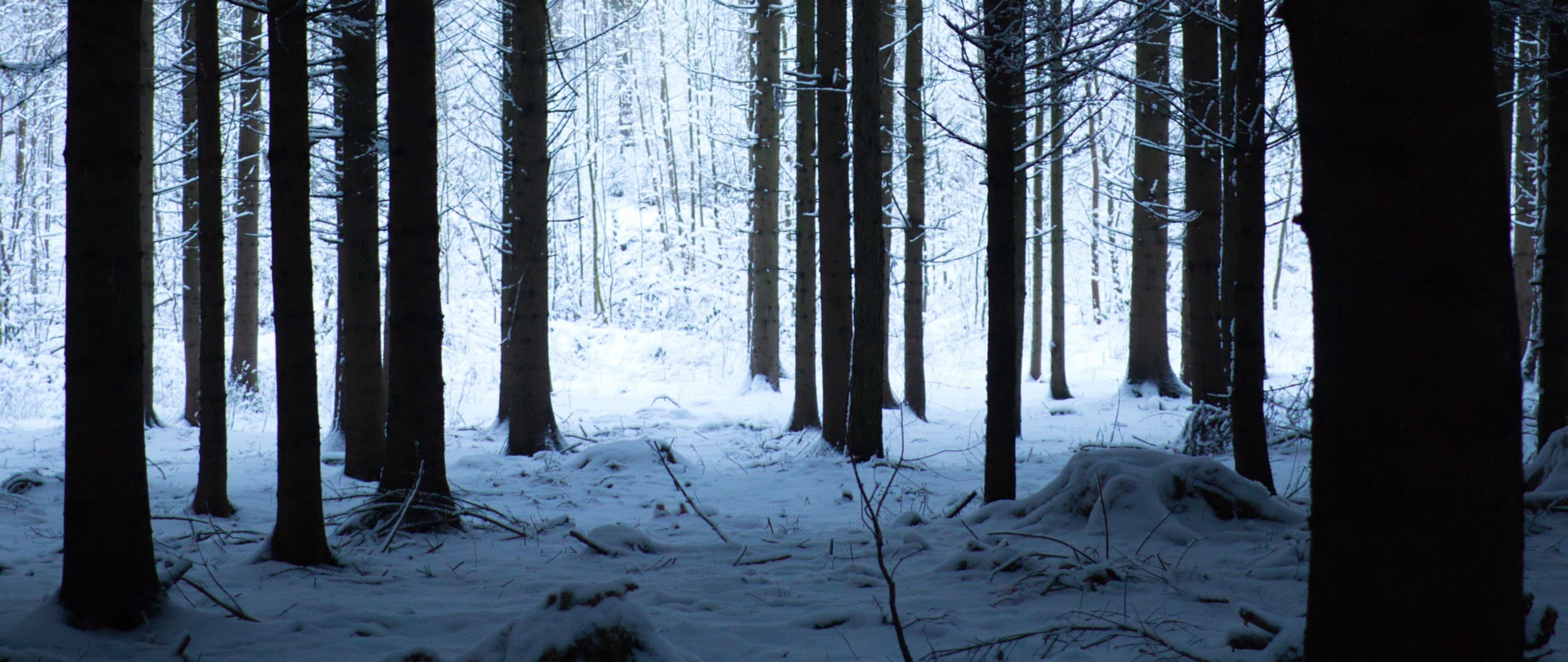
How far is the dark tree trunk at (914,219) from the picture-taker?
1237cm

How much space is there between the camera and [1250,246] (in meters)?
6.25

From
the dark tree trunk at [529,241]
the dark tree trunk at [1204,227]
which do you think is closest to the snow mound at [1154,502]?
the dark tree trunk at [1204,227]

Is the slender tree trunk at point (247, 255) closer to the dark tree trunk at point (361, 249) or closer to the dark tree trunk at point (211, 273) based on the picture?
the dark tree trunk at point (361, 249)

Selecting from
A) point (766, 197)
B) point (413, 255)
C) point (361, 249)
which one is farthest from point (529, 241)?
point (766, 197)

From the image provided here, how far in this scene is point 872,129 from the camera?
9133 mm

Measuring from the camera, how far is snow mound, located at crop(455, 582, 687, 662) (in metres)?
3.04

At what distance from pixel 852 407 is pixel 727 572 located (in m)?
4.63

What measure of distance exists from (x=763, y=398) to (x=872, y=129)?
8.13 metres

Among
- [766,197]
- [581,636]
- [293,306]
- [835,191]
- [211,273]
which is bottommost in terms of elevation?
[581,636]

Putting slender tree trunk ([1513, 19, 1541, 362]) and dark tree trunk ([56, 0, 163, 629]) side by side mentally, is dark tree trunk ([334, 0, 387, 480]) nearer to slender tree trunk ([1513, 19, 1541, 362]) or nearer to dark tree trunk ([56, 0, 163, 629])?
dark tree trunk ([56, 0, 163, 629])

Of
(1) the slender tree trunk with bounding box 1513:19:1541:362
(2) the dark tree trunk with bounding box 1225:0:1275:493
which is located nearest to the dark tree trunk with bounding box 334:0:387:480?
(2) the dark tree trunk with bounding box 1225:0:1275:493

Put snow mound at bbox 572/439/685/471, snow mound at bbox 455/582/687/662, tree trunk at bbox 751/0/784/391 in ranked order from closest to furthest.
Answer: snow mound at bbox 455/582/687/662 → snow mound at bbox 572/439/685/471 → tree trunk at bbox 751/0/784/391

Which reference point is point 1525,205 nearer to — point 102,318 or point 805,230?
point 805,230

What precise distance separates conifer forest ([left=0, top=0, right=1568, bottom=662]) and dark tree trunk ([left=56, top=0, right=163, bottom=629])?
0.01 metres
